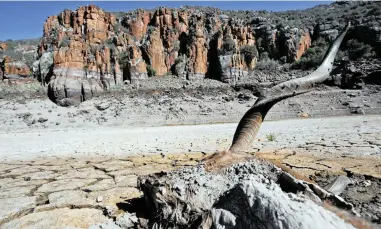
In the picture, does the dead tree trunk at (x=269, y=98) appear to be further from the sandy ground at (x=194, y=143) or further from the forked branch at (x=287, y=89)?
the sandy ground at (x=194, y=143)

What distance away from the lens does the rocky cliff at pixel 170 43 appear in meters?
29.4

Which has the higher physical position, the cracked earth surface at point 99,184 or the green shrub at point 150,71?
the green shrub at point 150,71

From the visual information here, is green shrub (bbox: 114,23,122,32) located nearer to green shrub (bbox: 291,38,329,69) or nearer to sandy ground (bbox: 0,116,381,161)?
green shrub (bbox: 291,38,329,69)

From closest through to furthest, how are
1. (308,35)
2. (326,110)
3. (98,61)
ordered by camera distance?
(326,110) < (98,61) < (308,35)

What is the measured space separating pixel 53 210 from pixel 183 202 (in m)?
1.51

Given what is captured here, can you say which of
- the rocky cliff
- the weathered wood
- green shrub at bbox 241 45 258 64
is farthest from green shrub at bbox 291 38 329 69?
the weathered wood

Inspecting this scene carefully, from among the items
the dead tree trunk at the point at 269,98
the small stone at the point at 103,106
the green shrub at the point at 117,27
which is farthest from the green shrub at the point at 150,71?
the dead tree trunk at the point at 269,98

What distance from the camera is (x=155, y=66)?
34.3 metres

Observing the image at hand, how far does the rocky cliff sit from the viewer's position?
96.4 ft

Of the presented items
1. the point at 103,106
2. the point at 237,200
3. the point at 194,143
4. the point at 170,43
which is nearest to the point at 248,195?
the point at 237,200

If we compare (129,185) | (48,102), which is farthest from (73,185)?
(48,102)

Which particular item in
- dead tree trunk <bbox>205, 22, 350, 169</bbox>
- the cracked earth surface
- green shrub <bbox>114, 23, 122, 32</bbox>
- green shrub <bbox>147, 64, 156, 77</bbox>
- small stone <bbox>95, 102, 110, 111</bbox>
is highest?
green shrub <bbox>114, 23, 122, 32</bbox>

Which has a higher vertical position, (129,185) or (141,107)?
(141,107)

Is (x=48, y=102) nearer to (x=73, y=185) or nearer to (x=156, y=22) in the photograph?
(x=156, y=22)
